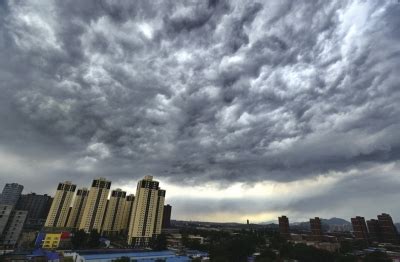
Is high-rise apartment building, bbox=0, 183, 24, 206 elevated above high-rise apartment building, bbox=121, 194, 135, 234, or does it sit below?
above

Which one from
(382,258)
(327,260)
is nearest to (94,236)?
(327,260)

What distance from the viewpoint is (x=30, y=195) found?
194000mm

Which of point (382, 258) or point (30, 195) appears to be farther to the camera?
point (30, 195)

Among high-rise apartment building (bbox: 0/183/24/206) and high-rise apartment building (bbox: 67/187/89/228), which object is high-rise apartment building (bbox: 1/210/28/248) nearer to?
high-rise apartment building (bbox: 67/187/89/228)

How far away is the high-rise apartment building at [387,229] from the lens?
140m

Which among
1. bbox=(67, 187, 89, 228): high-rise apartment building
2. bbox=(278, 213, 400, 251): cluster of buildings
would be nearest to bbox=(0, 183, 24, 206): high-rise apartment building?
bbox=(67, 187, 89, 228): high-rise apartment building

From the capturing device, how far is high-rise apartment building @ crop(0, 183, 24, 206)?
191750mm

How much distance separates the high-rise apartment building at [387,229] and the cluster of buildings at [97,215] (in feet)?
469

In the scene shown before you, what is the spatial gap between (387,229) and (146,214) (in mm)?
152851

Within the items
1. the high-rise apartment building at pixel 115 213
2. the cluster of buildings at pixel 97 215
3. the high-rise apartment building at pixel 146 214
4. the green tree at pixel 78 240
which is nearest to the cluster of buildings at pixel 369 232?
the high-rise apartment building at pixel 146 214

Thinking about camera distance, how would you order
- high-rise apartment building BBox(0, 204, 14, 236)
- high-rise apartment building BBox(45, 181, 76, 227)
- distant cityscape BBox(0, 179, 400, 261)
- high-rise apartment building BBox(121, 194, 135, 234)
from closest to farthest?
distant cityscape BBox(0, 179, 400, 261) → high-rise apartment building BBox(0, 204, 14, 236) → high-rise apartment building BBox(45, 181, 76, 227) → high-rise apartment building BBox(121, 194, 135, 234)

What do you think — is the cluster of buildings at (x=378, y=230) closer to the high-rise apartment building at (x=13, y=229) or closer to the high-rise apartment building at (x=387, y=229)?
the high-rise apartment building at (x=387, y=229)

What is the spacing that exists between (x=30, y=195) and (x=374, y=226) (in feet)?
895

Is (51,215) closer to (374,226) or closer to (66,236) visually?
(66,236)
